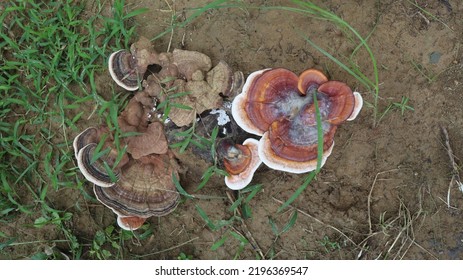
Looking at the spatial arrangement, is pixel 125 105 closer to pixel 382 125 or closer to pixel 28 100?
pixel 28 100

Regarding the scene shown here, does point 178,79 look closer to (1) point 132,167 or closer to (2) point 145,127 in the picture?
(2) point 145,127

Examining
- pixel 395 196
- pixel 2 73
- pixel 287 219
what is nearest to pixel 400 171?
pixel 395 196

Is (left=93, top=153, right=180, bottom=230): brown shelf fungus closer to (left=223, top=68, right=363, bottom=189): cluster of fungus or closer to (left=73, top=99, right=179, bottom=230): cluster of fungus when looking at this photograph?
(left=73, top=99, right=179, bottom=230): cluster of fungus

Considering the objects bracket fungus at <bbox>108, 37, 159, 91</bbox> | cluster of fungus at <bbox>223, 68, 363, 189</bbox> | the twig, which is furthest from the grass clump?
the twig

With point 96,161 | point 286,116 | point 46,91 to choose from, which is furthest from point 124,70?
point 286,116

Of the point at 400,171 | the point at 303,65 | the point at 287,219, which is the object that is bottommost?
the point at 287,219

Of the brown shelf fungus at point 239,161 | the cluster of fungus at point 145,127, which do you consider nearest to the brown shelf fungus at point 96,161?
the cluster of fungus at point 145,127

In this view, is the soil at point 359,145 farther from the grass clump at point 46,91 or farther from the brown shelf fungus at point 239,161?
the brown shelf fungus at point 239,161
